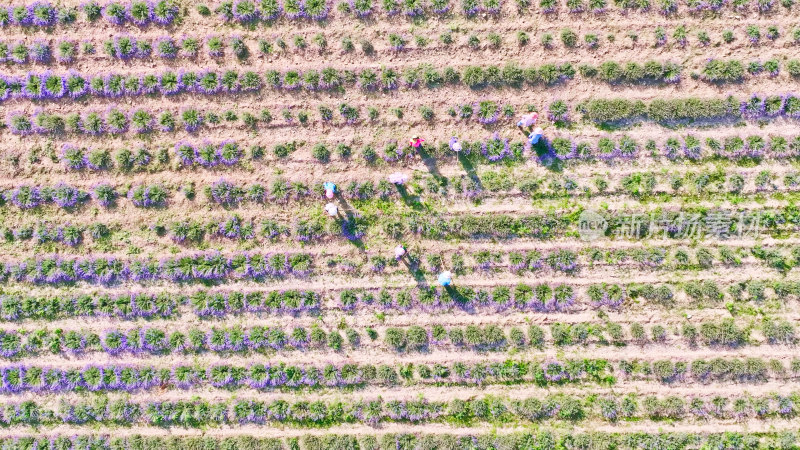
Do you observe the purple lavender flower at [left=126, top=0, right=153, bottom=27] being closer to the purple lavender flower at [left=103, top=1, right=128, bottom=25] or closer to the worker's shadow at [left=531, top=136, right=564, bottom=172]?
the purple lavender flower at [left=103, top=1, right=128, bottom=25]

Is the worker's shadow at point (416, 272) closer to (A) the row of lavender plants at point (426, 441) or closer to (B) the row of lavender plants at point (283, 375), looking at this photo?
(B) the row of lavender plants at point (283, 375)

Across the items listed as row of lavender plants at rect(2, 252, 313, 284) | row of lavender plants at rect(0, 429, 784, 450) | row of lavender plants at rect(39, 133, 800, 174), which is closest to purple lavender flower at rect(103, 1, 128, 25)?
row of lavender plants at rect(39, 133, 800, 174)

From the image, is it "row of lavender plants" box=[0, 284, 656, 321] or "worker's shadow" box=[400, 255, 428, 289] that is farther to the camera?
"worker's shadow" box=[400, 255, 428, 289]

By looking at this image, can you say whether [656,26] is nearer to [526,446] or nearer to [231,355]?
[526,446]

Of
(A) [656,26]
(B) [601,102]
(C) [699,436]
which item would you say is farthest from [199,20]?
(C) [699,436]

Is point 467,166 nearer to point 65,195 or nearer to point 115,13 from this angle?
point 115,13

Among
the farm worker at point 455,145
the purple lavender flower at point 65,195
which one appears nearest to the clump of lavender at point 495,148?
the farm worker at point 455,145
